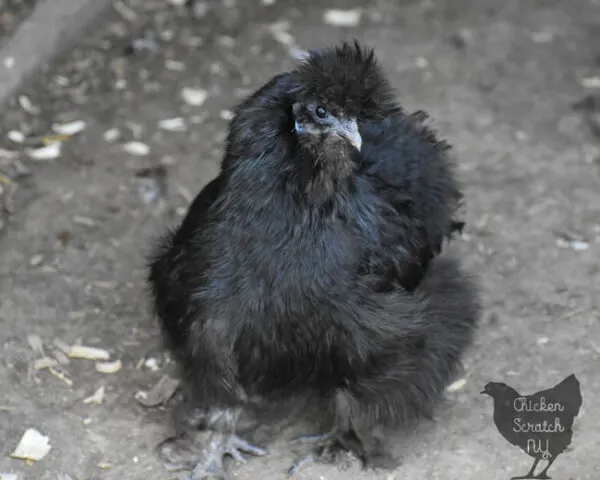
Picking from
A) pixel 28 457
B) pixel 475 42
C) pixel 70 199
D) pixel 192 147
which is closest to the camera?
pixel 28 457

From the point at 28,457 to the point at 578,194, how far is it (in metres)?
3.05

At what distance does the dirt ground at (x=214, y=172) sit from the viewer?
366cm

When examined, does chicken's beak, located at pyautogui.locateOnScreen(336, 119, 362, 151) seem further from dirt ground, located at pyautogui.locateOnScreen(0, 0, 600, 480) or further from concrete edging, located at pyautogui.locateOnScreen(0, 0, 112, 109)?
concrete edging, located at pyautogui.locateOnScreen(0, 0, 112, 109)

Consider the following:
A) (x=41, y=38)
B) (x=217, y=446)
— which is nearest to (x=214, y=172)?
(x=41, y=38)

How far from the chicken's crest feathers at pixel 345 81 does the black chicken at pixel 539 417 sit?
1361 millimetres

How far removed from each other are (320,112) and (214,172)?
2.13m

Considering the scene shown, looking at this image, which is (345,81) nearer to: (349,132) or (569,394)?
(349,132)

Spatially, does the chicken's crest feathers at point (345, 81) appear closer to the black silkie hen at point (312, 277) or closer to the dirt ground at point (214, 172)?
the black silkie hen at point (312, 277)

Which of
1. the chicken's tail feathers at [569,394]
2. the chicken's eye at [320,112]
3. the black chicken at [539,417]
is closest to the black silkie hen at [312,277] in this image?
the chicken's eye at [320,112]

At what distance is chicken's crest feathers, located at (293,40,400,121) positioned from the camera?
2975 millimetres

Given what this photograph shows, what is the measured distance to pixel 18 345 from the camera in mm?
3977

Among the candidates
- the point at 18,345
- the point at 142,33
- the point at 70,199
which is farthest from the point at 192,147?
the point at 18,345

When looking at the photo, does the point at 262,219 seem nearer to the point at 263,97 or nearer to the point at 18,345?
the point at 263,97

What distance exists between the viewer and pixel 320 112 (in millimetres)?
2982
